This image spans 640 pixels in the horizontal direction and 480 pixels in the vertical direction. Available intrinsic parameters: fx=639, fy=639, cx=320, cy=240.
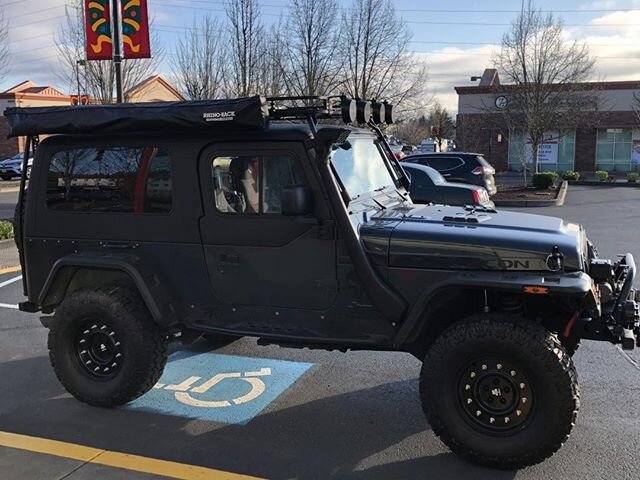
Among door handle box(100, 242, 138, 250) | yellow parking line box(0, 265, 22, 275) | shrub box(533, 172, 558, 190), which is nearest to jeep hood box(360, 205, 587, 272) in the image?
door handle box(100, 242, 138, 250)

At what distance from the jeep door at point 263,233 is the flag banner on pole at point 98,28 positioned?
26.0 ft

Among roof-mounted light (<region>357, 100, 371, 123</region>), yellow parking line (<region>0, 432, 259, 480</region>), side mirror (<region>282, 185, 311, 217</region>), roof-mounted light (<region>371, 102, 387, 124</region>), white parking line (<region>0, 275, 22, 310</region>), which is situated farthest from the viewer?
white parking line (<region>0, 275, 22, 310</region>)

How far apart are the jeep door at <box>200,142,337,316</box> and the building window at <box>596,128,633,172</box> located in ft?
116

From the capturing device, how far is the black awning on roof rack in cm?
398

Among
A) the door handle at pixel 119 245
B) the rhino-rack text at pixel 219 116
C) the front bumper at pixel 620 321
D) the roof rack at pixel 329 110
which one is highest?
the roof rack at pixel 329 110

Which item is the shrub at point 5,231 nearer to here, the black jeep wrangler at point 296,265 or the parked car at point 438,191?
the parked car at point 438,191

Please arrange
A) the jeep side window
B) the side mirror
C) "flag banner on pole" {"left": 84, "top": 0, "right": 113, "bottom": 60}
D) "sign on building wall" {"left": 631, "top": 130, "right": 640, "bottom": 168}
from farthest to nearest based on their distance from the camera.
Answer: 1. "sign on building wall" {"left": 631, "top": 130, "right": 640, "bottom": 168}
2. "flag banner on pole" {"left": 84, "top": 0, "right": 113, "bottom": 60}
3. the jeep side window
4. the side mirror

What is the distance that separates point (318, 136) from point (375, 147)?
1.09 m

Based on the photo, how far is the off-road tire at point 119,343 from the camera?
4.39 m

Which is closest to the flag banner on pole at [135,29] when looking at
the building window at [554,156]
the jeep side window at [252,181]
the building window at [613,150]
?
the jeep side window at [252,181]

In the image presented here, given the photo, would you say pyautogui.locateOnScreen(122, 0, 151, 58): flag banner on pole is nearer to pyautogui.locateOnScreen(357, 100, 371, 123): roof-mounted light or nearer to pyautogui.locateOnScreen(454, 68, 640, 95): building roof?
pyautogui.locateOnScreen(357, 100, 371, 123): roof-mounted light

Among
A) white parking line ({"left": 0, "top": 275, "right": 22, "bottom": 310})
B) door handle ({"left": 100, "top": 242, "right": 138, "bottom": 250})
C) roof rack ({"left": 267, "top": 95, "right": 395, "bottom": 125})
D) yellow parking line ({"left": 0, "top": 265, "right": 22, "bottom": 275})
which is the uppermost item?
roof rack ({"left": 267, "top": 95, "right": 395, "bottom": 125})

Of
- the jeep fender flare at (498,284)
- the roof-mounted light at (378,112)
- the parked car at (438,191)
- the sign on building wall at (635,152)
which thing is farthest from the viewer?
the sign on building wall at (635,152)

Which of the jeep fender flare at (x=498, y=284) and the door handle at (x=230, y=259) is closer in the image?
the jeep fender flare at (x=498, y=284)
